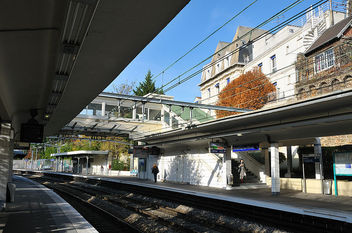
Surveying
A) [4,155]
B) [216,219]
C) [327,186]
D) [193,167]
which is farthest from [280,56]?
[4,155]

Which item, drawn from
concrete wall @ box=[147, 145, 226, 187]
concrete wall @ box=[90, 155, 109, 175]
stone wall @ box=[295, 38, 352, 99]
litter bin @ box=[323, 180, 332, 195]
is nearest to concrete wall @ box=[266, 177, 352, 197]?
litter bin @ box=[323, 180, 332, 195]

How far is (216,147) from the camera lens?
61.6ft

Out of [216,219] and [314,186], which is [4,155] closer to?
[216,219]

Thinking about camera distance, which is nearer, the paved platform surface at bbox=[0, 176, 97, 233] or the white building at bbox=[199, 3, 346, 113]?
the paved platform surface at bbox=[0, 176, 97, 233]

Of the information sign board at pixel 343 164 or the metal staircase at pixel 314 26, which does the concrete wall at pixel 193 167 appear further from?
the metal staircase at pixel 314 26

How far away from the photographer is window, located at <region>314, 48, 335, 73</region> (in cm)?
2602

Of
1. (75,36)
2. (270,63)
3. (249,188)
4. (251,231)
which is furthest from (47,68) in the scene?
(270,63)

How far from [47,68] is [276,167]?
13.1 meters

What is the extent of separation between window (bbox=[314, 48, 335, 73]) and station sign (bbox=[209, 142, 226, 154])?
42.3ft

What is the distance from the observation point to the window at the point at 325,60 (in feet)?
85.4

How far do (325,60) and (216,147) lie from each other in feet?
50.0

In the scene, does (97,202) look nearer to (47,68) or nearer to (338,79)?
(47,68)

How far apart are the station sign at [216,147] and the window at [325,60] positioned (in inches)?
507

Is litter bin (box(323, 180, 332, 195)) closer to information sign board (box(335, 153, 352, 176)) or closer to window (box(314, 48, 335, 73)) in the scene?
information sign board (box(335, 153, 352, 176))
